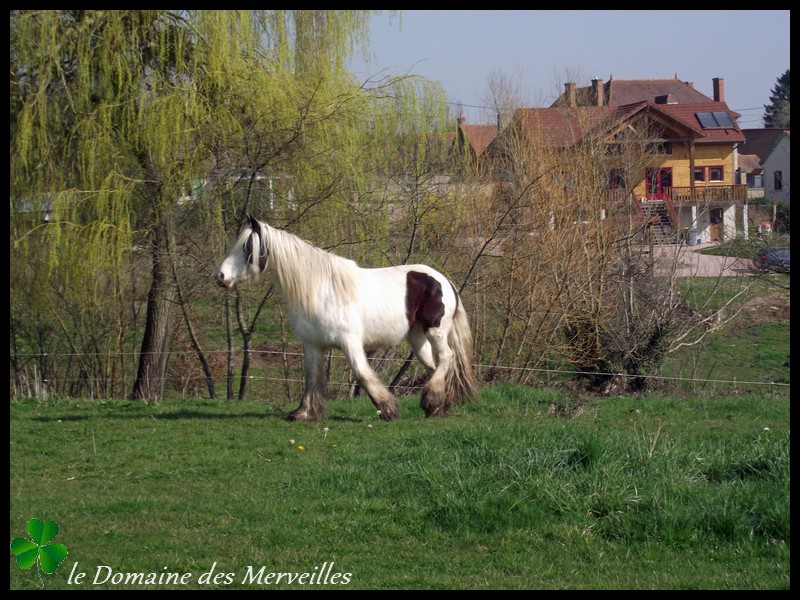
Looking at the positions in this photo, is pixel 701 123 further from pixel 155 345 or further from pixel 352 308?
pixel 352 308

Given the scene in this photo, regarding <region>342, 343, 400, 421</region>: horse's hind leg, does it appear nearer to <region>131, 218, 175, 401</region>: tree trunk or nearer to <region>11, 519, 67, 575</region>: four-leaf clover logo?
<region>11, 519, 67, 575</region>: four-leaf clover logo

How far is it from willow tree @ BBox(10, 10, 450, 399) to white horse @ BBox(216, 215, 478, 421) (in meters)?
3.64

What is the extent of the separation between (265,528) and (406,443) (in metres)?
2.45

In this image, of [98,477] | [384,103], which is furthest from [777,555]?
[384,103]

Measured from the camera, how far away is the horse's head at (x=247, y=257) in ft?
32.2

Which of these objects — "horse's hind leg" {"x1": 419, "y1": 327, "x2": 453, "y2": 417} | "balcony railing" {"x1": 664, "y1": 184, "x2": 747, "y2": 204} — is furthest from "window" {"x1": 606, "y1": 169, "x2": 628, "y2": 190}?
"balcony railing" {"x1": 664, "y1": 184, "x2": 747, "y2": 204}

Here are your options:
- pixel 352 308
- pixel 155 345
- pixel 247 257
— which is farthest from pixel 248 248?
pixel 155 345

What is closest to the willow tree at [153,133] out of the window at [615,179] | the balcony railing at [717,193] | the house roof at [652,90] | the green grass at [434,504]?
the green grass at [434,504]

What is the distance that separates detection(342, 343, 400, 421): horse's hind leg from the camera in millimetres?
9781

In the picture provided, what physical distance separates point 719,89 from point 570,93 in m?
48.7

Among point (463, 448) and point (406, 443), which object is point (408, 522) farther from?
point (406, 443)

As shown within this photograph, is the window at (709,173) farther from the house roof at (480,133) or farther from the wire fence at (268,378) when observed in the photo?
the wire fence at (268,378)

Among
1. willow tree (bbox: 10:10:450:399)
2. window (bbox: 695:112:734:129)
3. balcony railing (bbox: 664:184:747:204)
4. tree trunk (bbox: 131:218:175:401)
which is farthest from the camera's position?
window (bbox: 695:112:734:129)
